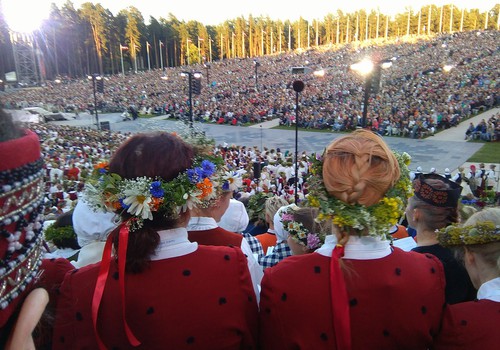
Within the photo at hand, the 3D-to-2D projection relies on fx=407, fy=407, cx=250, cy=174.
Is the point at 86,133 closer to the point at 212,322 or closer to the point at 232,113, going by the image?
the point at 232,113

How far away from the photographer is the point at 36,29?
65250 mm

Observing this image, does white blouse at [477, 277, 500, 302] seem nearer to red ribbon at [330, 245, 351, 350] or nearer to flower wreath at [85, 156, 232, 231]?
red ribbon at [330, 245, 351, 350]

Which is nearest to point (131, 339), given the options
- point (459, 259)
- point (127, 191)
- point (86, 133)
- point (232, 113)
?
point (127, 191)

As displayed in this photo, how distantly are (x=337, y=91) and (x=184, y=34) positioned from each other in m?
52.9

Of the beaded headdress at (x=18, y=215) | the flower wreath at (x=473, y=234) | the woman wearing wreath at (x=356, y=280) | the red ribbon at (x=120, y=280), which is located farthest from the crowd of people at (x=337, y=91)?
the beaded headdress at (x=18, y=215)

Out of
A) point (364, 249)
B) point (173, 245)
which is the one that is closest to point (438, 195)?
point (364, 249)

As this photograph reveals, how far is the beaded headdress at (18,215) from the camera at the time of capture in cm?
104

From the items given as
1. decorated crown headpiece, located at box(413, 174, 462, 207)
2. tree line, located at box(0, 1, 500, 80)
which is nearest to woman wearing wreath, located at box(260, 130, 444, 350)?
decorated crown headpiece, located at box(413, 174, 462, 207)

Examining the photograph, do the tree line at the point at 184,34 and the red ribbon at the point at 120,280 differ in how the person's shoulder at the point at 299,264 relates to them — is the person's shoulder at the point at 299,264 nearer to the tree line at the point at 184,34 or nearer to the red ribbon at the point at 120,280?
the red ribbon at the point at 120,280

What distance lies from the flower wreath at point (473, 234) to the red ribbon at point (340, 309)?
74 centimetres

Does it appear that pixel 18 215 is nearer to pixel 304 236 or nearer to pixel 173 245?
pixel 173 245

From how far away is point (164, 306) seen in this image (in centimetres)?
162

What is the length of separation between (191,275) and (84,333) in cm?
49

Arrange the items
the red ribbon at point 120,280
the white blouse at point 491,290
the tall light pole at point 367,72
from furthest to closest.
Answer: the tall light pole at point 367,72 < the white blouse at point 491,290 < the red ribbon at point 120,280
